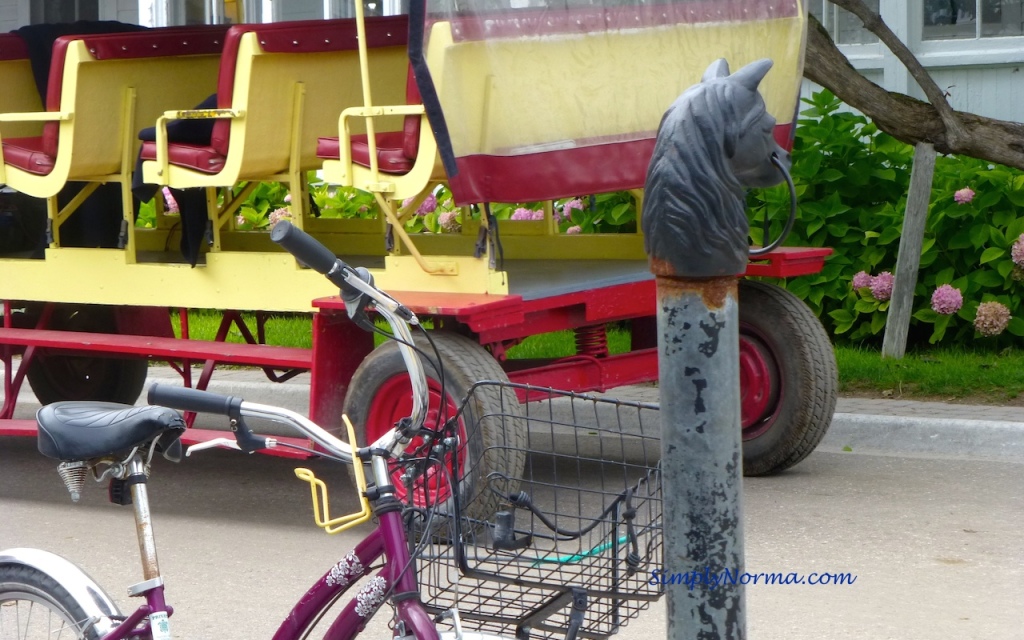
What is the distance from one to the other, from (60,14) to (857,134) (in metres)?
9.58

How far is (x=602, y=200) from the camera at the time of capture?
9.58m

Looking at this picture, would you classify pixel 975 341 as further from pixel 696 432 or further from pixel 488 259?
pixel 696 432

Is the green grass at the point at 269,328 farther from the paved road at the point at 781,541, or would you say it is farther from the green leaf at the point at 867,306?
the green leaf at the point at 867,306

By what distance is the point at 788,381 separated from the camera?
6.15 meters

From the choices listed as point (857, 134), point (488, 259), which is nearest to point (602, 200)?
point (857, 134)

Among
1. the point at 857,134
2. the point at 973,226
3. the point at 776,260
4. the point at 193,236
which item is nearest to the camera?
the point at 776,260

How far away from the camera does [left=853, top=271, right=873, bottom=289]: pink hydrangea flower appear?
8.79 m

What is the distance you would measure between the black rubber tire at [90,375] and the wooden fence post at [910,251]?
4.37 metres

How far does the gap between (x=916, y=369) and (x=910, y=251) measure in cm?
72

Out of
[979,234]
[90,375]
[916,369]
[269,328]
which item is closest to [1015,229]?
[979,234]

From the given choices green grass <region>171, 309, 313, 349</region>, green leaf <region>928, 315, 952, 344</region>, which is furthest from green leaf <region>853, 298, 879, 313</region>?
green grass <region>171, 309, 313, 349</region>

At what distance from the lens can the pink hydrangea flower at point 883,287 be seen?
8672mm

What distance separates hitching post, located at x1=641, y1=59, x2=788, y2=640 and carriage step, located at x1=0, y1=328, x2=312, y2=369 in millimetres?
3433

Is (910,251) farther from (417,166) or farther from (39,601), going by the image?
(39,601)
